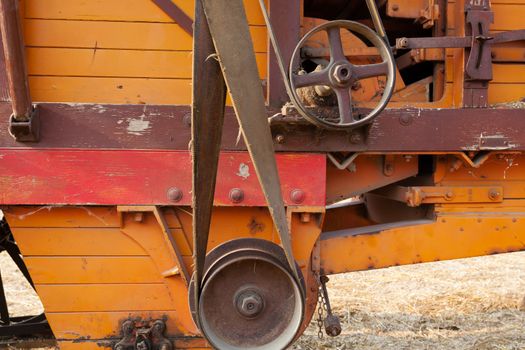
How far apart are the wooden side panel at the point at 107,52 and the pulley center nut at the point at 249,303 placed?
94 centimetres

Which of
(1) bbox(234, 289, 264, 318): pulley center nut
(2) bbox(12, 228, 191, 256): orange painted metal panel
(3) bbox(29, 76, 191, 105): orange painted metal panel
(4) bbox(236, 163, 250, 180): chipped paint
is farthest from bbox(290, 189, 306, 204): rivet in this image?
(3) bbox(29, 76, 191, 105): orange painted metal panel

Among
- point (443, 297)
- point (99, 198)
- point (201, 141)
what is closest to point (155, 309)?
point (99, 198)

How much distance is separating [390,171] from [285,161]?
2.12ft

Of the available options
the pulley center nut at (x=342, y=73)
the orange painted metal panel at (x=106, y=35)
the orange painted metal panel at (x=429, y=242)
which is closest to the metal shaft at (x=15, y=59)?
the orange painted metal panel at (x=106, y=35)

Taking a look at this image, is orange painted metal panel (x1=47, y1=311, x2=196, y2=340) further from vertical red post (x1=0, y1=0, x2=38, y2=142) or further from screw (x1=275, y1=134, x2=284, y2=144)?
screw (x1=275, y1=134, x2=284, y2=144)

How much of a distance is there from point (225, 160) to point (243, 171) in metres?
0.10

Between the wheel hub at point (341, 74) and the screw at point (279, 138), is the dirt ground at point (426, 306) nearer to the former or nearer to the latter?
the screw at point (279, 138)

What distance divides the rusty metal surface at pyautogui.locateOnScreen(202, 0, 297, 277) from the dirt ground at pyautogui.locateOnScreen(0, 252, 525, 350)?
9.37ft

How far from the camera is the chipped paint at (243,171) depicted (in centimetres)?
249

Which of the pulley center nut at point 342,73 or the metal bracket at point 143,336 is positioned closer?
the pulley center nut at point 342,73

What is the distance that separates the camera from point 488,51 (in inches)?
103

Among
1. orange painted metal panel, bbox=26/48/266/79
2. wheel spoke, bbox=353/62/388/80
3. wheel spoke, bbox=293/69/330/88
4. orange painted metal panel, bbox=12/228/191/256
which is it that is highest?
orange painted metal panel, bbox=26/48/266/79

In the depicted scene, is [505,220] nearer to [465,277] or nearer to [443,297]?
[443,297]

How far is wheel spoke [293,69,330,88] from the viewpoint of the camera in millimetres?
2174
